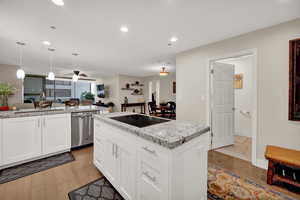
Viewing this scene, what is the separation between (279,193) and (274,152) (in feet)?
1.65

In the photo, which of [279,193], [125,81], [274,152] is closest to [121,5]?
[274,152]

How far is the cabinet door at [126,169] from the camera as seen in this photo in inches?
50.5

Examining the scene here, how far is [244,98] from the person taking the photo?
3967 millimetres

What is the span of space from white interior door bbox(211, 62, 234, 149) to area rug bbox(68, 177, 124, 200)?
238cm

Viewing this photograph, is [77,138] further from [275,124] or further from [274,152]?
[275,124]

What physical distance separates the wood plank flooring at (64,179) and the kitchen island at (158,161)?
0.69m

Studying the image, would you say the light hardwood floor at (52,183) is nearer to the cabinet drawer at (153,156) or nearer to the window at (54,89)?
the cabinet drawer at (153,156)

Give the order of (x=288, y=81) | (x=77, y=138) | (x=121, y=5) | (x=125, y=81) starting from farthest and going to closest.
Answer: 1. (x=125, y=81)
2. (x=77, y=138)
3. (x=288, y=81)
4. (x=121, y=5)

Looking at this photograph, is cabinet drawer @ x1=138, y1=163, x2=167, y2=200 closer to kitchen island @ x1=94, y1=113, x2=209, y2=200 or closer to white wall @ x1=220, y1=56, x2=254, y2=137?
kitchen island @ x1=94, y1=113, x2=209, y2=200

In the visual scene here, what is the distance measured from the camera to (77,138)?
2986mm

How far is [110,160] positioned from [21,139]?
6.30ft

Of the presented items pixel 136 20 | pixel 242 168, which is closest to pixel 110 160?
pixel 136 20

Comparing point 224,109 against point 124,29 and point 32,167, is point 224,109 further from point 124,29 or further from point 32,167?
point 32,167

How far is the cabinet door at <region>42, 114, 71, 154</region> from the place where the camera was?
8.30 ft
